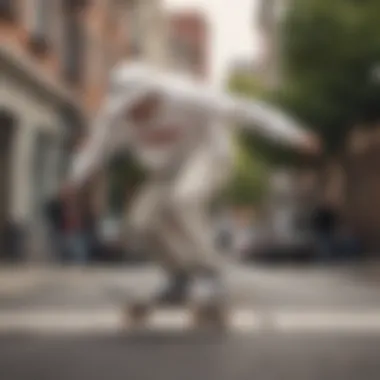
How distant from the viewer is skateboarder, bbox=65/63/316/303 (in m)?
4.48

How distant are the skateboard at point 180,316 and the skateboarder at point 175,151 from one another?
8 centimetres

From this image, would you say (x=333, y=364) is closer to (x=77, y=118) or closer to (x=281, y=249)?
(x=77, y=118)

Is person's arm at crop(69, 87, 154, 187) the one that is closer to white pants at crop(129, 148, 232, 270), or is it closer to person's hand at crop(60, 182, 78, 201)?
person's hand at crop(60, 182, 78, 201)

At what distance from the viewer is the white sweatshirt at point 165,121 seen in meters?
4.47

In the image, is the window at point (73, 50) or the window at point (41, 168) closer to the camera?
the window at point (73, 50)

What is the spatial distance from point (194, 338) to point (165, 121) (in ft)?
2.96

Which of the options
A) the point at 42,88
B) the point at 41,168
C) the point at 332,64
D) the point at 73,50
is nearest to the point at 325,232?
the point at 332,64

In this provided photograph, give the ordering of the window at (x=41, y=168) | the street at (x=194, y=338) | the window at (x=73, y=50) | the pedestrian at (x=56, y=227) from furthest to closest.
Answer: the pedestrian at (x=56, y=227) < the window at (x=41, y=168) < the window at (x=73, y=50) < the street at (x=194, y=338)

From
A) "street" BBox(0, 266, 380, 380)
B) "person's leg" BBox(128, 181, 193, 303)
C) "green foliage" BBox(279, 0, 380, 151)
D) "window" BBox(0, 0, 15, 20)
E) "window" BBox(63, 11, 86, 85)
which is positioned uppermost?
"green foliage" BBox(279, 0, 380, 151)

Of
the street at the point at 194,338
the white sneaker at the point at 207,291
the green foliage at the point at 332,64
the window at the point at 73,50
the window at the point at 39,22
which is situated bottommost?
the street at the point at 194,338

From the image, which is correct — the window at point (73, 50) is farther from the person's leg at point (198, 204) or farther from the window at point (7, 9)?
the window at point (7, 9)

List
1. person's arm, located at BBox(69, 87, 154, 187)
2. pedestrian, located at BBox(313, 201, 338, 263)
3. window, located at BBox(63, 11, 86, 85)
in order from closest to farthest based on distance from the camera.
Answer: person's arm, located at BBox(69, 87, 154, 187)
window, located at BBox(63, 11, 86, 85)
pedestrian, located at BBox(313, 201, 338, 263)

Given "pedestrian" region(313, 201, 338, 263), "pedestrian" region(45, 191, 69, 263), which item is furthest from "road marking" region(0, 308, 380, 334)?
"pedestrian" region(313, 201, 338, 263)

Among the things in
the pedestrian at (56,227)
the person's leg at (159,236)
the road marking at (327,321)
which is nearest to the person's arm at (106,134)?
the person's leg at (159,236)
